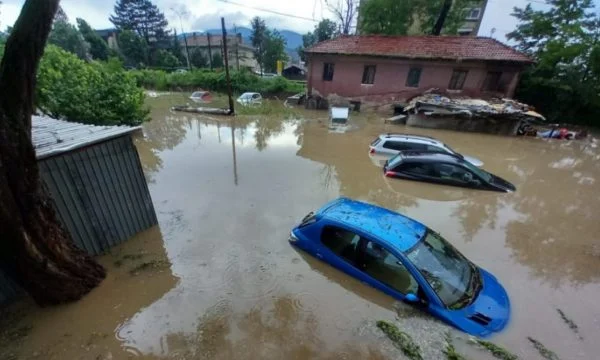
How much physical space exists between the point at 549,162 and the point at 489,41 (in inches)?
508

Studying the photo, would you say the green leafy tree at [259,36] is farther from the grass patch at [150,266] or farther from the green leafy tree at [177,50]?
the grass patch at [150,266]

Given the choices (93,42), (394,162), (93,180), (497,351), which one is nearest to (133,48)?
(93,42)

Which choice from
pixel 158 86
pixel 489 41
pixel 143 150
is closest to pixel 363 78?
pixel 489 41

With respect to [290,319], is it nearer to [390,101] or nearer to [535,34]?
[390,101]

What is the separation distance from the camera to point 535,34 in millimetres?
21281

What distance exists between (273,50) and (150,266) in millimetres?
45809

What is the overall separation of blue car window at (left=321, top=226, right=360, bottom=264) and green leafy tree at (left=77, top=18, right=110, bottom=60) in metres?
57.1

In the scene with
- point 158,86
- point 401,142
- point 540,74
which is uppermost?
point 540,74

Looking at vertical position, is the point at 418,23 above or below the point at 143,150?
above

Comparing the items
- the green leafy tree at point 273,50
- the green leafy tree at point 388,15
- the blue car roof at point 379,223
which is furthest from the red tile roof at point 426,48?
the green leafy tree at point 273,50

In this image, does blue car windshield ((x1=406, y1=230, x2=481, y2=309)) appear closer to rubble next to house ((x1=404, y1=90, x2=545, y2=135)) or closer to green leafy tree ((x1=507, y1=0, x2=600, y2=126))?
rubble next to house ((x1=404, y1=90, x2=545, y2=135))

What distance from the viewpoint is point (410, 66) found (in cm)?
2092

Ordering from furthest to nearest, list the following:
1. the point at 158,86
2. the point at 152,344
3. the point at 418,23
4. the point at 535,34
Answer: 1. the point at 158,86
2. the point at 418,23
3. the point at 535,34
4. the point at 152,344

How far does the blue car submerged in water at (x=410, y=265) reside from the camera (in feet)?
13.0
